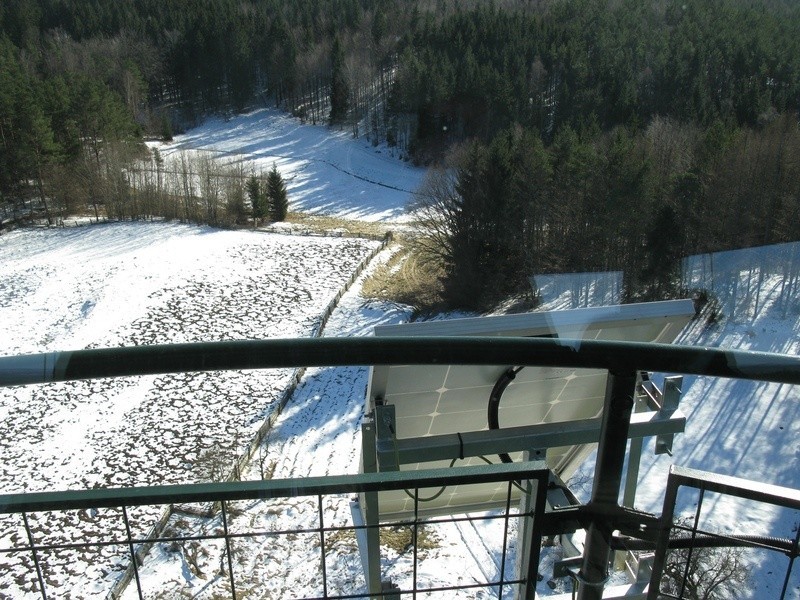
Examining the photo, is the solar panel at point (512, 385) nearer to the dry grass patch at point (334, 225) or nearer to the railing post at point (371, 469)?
the railing post at point (371, 469)

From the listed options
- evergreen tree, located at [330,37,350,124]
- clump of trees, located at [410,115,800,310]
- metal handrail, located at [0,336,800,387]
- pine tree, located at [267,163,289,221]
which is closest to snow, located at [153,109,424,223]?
evergreen tree, located at [330,37,350,124]

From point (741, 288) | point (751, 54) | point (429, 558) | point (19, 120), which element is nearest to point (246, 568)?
point (429, 558)

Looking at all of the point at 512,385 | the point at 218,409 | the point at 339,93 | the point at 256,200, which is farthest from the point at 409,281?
the point at 339,93

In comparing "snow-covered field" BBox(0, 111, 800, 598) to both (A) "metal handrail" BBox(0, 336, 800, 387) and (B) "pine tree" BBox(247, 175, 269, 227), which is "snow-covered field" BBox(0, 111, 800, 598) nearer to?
(B) "pine tree" BBox(247, 175, 269, 227)

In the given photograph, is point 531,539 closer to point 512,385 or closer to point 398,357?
point 398,357

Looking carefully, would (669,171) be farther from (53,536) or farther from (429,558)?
(53,536)

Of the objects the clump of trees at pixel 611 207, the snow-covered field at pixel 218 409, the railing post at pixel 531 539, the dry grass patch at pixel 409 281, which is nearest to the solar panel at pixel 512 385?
the railing post at pixel 531 539

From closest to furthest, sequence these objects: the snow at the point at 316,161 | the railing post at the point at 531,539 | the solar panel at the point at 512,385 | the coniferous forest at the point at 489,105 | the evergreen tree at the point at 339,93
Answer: the railing post at the point at 531,539 < the solar panel at the point at 512,385 < the coniferous forest at the point at 489,105 < the snow at the point at 316,161 < the evergreen tree at the point at 339,93
